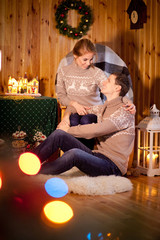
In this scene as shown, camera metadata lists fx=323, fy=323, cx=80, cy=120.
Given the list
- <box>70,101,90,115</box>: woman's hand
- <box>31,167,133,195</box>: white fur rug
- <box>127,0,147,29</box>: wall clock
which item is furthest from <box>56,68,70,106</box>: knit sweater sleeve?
<box>127,0,147,29</box>: wall clock

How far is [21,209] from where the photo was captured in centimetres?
193

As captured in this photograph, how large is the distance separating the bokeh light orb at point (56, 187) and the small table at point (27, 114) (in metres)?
0.99

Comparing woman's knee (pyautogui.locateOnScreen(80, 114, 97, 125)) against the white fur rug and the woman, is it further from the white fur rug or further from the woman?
the white fur rug

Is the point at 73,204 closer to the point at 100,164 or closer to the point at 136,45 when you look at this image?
the point at 100,164

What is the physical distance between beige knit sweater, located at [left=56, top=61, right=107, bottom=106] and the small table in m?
0.31

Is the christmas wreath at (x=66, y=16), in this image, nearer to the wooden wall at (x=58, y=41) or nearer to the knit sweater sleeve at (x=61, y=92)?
the wooden wall at (x=58, y=41)

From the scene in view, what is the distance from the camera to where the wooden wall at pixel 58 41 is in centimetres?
391

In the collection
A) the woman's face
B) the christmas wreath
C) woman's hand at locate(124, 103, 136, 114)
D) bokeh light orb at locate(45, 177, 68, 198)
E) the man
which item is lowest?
bokeh light orb at locate(45, 177, 68, 198)

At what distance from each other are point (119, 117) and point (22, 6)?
88.3 inches

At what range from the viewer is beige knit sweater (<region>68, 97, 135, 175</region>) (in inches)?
95.1

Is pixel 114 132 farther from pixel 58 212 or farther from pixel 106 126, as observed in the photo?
pixel 58 212

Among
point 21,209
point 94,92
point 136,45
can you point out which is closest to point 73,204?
point 21,209

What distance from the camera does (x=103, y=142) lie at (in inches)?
100

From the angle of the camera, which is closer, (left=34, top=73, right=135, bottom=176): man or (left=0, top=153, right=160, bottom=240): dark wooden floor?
(left=0, top=153, right=160, bottom=240): dark wooden floor
